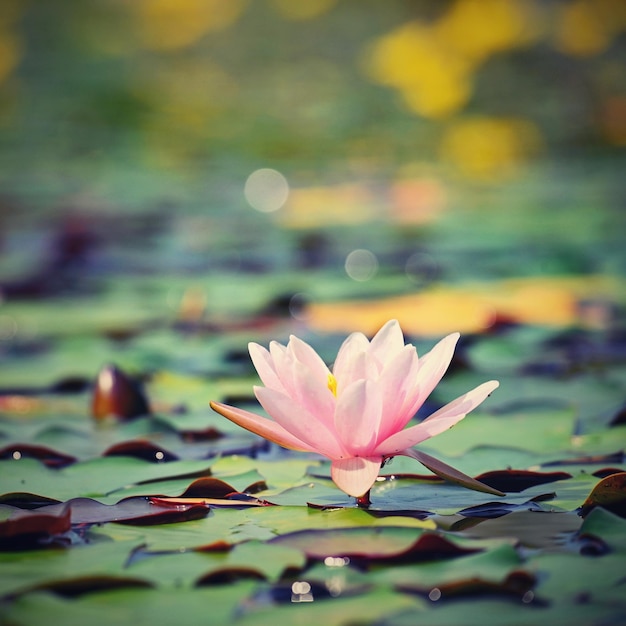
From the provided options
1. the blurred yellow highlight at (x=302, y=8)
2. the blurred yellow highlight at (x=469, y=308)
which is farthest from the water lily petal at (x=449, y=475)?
the blurred yellow highlight at (x=302, y=8)

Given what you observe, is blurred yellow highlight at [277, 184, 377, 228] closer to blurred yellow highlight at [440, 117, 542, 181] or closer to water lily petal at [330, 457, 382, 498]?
blurred yellow highlight at [440, 117, 542, 181]

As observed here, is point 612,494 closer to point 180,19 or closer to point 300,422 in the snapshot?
point 300,422

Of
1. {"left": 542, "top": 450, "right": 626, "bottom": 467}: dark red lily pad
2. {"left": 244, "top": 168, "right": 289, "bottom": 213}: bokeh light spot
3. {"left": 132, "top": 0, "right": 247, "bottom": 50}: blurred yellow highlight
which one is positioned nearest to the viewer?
{"left": 542, "top": 450, "right": 626, "bottom": 467}: dark red lily pad

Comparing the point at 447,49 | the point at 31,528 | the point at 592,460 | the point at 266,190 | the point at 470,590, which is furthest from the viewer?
the point at 447,49

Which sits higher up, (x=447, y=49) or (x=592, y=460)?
(x=447, y=49)

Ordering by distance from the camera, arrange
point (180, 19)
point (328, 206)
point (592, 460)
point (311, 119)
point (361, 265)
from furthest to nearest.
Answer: point (180, 19) < point (311, 119) < point (328, 206) < point (361, 265) < point (592, 460)

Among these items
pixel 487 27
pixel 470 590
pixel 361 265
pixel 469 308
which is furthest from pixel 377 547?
pixel 487 27

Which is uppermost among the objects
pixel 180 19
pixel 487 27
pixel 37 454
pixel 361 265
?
pixel 180 19

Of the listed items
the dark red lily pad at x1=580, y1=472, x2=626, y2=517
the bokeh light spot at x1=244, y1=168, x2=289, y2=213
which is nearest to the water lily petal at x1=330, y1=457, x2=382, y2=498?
the dark red lily pad at x1=580, y1=472, x2=626, y2=517
